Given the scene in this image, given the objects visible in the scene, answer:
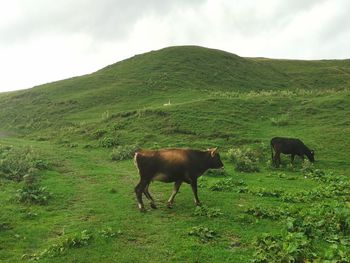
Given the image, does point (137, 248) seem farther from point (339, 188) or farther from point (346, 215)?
point (339, 188)

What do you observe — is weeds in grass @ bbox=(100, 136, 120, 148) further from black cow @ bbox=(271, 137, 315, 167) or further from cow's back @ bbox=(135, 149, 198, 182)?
cow's back @ bbox=(135, 149, 198, 182)

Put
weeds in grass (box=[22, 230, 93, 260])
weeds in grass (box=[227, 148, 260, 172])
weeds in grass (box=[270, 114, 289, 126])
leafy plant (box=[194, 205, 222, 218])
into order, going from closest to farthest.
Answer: weeds in grass (box=[22, 230, 93, 260])
leafy plant (box=[194, 205, 222, 218])
weeds in grass (box=[227, 148, 260, 172])
weeds in grass (box=[270, 114, 289, 126])

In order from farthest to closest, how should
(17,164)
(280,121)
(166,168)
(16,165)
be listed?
(280,121), (17,164), (16,165), (166,168)

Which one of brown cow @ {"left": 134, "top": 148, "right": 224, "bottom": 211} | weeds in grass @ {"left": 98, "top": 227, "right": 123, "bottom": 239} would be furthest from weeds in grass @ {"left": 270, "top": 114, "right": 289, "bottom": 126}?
weeds in grass @ {"left": 98, "top": 227, "right": 123, "bottom": 239}

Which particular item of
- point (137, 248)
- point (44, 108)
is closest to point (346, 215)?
point (137, 248)

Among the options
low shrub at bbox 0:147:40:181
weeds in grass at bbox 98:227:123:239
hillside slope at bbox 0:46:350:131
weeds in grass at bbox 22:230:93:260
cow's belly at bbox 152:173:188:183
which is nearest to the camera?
weeds in grass at bbox 22:230:93:260

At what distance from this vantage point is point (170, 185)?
23406mm

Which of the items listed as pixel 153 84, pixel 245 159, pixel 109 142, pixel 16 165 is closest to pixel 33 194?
pixel 16 165

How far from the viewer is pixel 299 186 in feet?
78.8

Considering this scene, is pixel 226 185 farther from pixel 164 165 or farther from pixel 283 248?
pixel 283 248

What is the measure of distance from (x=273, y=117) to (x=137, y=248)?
33470 mm

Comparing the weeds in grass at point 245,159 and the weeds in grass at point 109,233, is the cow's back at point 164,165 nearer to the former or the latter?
the weeds in grass at point 109,233

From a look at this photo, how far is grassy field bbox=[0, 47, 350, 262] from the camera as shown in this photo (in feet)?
45.9

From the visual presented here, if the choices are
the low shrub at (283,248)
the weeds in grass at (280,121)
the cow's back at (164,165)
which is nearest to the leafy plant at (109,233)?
the cow's back at (164,165)
